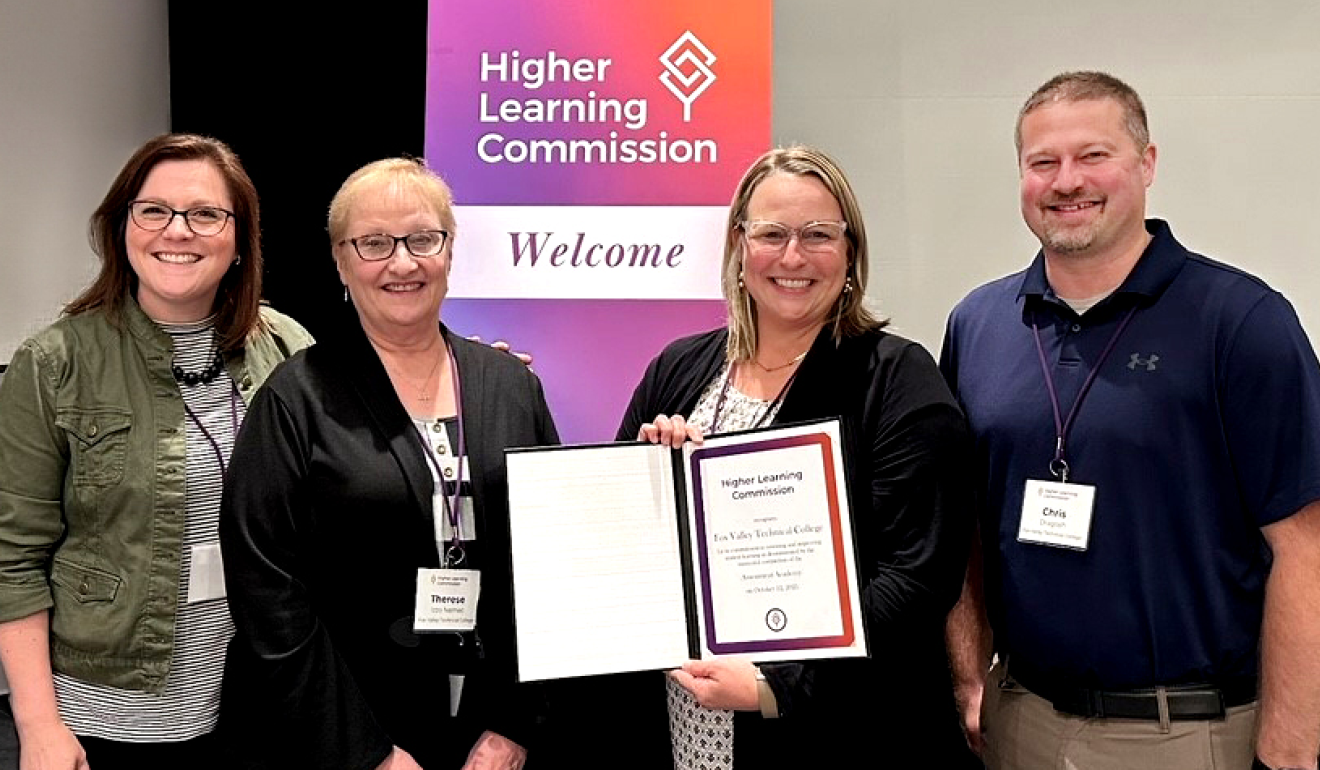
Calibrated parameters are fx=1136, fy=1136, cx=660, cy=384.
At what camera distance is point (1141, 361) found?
1.98 metres

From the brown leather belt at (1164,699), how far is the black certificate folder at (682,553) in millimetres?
452

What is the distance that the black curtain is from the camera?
411cm

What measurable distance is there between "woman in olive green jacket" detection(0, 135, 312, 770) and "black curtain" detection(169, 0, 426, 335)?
2014 mm

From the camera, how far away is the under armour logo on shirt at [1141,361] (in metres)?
1.97

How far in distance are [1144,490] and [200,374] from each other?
1748 mm

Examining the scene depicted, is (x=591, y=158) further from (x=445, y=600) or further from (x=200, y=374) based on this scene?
(x=445, y=600)

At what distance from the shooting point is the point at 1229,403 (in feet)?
6.32

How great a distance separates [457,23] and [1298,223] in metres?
2.81

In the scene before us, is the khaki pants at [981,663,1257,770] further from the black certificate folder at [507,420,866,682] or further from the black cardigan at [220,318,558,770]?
the black cardigan at [220,318,558,770]

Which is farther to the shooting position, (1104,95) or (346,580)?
(1104,95)

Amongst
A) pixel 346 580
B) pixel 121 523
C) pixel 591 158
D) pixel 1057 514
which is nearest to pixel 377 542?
pixel 346 580

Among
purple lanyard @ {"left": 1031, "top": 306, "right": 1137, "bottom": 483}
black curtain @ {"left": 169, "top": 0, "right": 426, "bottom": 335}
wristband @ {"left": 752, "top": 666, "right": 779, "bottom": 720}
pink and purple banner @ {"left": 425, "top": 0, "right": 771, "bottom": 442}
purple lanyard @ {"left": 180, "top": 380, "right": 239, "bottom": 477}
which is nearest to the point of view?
wristband @ {"left": 752, "top": 666, "right": 779, "bottom": 720}

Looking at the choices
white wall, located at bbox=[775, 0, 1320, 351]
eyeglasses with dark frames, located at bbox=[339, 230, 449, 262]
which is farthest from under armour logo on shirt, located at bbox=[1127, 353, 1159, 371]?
white wall, located at bbox=[775, 0, 1320, 351]

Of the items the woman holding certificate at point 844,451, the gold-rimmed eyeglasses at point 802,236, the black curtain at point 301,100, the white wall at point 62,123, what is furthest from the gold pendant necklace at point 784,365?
the white wall at point 62,123
